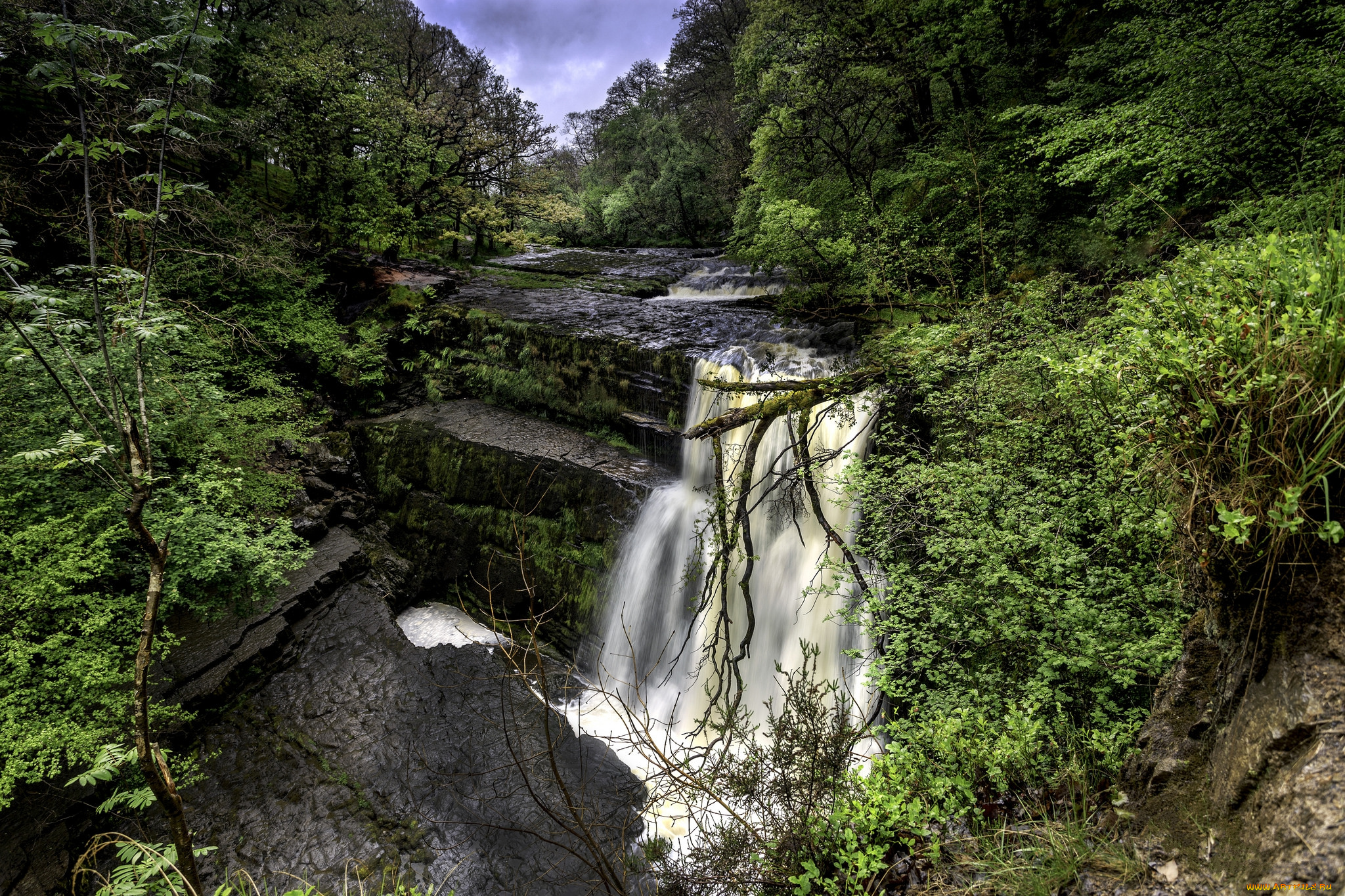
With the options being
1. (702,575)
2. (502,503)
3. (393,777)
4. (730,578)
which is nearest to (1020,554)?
(730,578)

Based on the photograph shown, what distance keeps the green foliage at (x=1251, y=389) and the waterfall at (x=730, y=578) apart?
327 cm

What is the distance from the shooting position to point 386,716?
6.24 m

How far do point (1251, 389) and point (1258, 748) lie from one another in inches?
50.4

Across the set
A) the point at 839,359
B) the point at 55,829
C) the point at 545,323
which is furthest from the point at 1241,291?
the point at 545,323

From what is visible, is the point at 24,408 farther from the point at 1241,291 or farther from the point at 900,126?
the point at 900,126

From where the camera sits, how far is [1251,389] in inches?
70.3

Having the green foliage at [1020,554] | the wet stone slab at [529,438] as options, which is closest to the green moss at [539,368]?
the wet stone slab at [529,438]

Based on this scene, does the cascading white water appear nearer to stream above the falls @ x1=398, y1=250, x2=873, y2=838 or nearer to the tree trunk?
stream above the falls @ x1=398, y1=250, x2=873, y2=838

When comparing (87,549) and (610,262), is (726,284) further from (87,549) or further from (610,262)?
(87,549)

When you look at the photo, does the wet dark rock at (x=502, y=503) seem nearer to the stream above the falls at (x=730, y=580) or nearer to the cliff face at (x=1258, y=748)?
the stream above the falls at (x=730, y=580)

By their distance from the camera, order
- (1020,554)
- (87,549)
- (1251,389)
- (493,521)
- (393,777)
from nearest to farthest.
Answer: (1251,389) → (1020,554) → (87,549) → (393,777) → (493,521)

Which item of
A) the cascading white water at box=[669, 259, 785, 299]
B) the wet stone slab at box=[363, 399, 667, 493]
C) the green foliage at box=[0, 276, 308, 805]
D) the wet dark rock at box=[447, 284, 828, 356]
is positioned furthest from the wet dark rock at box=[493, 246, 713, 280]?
the green foliage at box=[0, 276, 308, 805]

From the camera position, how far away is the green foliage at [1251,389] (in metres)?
1.68

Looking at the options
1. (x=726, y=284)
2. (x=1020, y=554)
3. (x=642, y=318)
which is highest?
(x=726, y=284)
